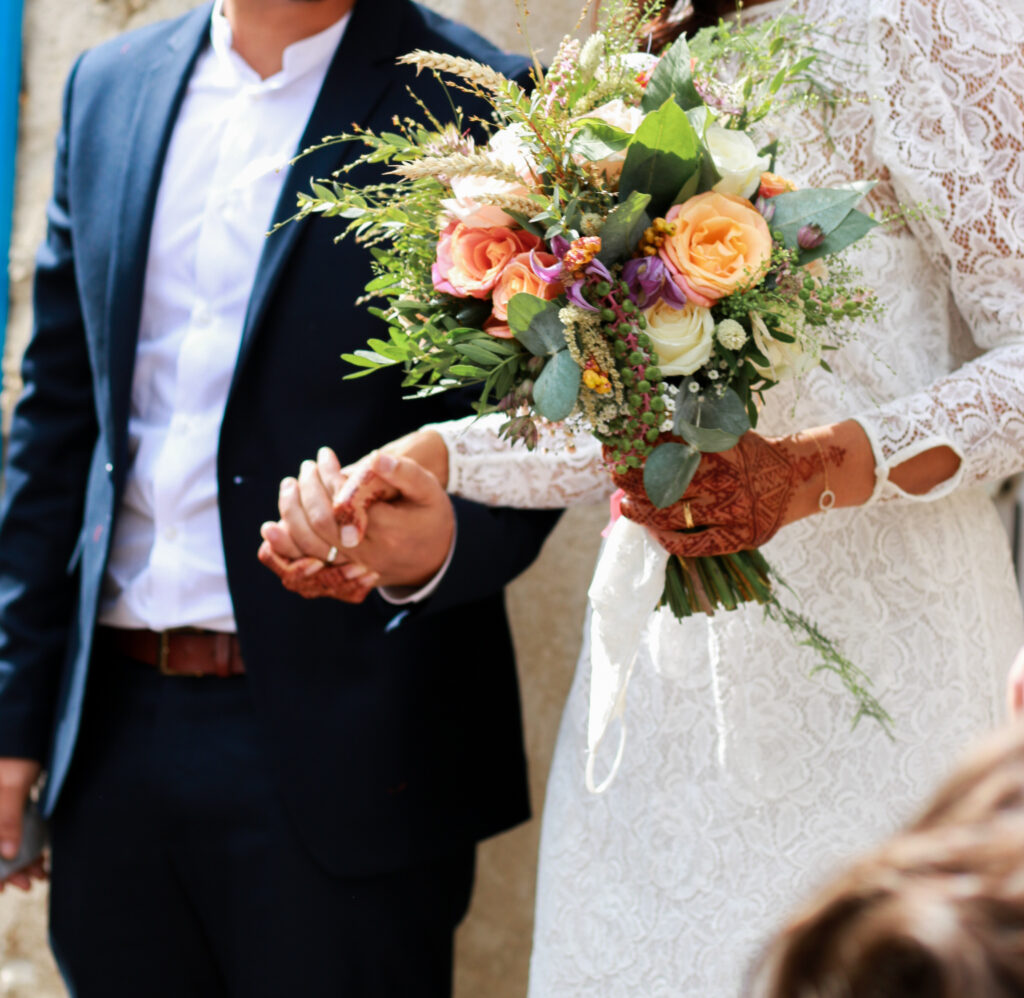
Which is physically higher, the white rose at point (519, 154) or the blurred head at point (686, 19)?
the blurred head at point (686, 19)

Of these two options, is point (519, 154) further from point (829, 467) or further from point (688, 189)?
point (829, 467)

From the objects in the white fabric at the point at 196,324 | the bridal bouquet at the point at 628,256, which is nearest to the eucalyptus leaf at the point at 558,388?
the bridal bouquet at the point at 628,256

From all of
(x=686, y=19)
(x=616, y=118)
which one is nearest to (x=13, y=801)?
(x=616, y=118)

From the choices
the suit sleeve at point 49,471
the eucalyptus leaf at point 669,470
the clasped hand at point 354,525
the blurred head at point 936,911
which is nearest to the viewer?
the blurred head at point 936,911

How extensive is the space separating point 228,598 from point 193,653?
0.12 meters

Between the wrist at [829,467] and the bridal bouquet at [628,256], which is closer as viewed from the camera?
the bridal bouquet at [628,256]

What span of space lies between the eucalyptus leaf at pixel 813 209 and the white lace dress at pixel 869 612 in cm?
24

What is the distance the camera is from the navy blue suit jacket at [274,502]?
197 cm

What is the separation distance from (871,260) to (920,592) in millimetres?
462

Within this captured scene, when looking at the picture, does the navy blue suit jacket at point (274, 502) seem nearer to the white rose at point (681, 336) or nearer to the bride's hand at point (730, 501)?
the bride's hand at point (730, 501)

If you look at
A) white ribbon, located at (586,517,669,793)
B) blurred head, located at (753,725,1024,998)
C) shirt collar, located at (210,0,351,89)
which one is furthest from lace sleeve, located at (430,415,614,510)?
blurred head, located at (753,725,1024,998)

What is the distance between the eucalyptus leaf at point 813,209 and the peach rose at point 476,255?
0.91 ft

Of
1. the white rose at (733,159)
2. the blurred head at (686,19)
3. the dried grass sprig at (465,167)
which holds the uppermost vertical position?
the blurred head at (686,19)

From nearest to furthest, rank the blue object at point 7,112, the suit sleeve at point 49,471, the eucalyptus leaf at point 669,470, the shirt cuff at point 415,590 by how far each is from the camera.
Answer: the eucalyptus leaf at point 669,470
the shirt cuff at point 415,590
the suit sleeve at point 49,471
the blue object at point 7,112
